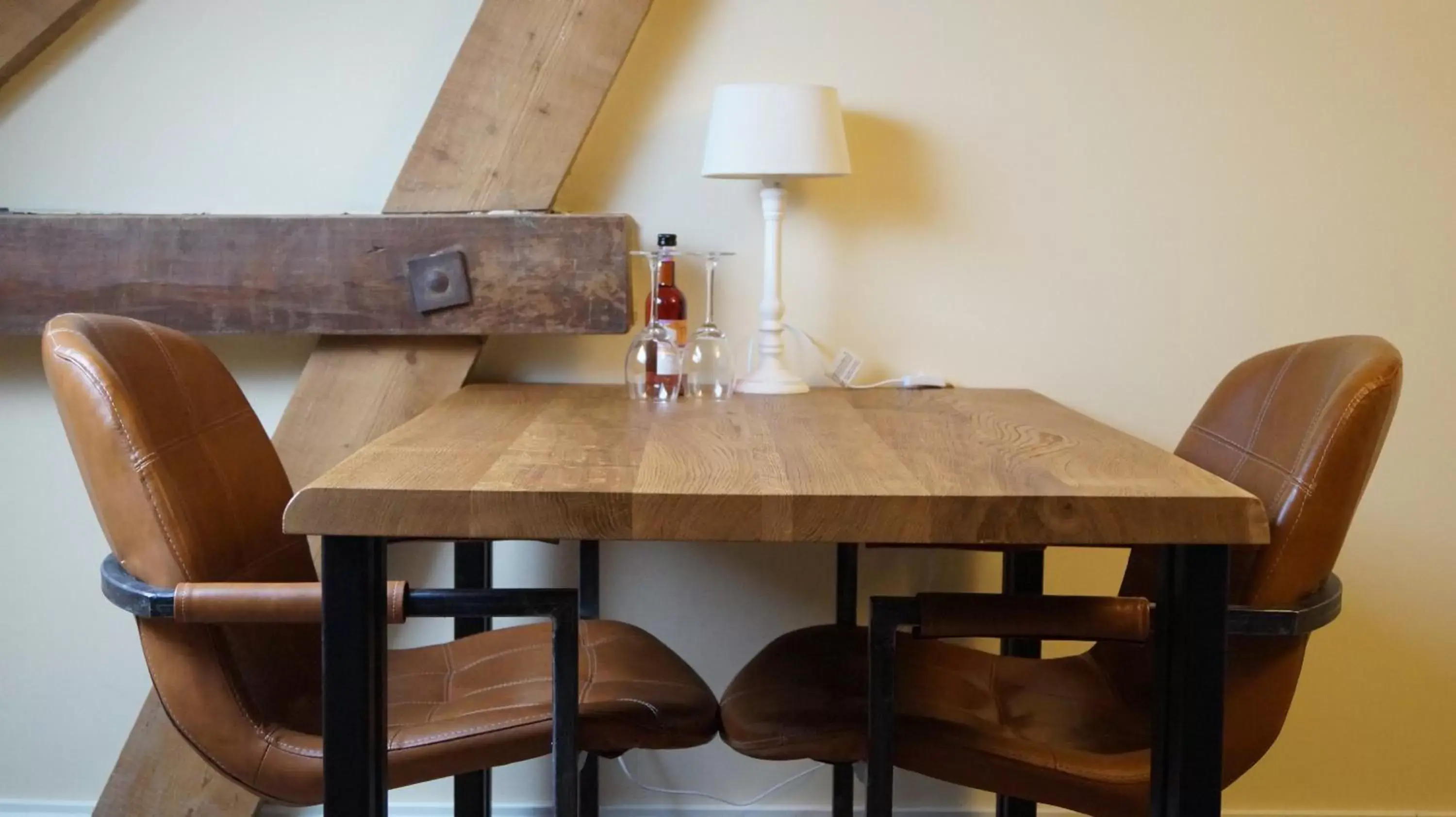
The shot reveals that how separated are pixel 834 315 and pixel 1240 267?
758 mm

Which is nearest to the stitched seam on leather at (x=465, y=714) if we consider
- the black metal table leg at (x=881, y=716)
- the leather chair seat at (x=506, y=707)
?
the leather chair seat at (x=506, y=707)

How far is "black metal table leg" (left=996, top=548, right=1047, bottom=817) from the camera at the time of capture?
179 centimetres

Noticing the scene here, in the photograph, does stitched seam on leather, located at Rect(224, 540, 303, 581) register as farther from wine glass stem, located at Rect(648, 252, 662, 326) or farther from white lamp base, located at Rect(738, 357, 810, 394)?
white lamp base, located at Rect(738, 357, 810, 394)

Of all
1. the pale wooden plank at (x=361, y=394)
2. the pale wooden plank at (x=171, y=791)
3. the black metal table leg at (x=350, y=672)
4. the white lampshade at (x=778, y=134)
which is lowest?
the pale wooden plank at (x=171, y=791)

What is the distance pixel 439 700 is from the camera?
5.10ft

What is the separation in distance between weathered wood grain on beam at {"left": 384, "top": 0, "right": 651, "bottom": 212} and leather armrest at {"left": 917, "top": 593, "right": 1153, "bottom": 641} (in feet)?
3.82

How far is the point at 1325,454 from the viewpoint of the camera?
4.16ft

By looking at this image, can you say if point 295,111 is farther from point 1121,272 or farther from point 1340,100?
point 1340,100

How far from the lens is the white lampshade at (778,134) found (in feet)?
6.31

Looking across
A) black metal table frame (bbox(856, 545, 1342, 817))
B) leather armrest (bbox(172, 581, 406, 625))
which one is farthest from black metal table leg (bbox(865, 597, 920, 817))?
leather armrest (bbox(172, 581, 406, 625))

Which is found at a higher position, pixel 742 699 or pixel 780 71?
pixel 780 71

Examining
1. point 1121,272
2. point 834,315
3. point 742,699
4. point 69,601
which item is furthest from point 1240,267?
point 69,601

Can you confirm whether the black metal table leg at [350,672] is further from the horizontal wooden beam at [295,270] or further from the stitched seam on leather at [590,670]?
the horizontal wooden beam at [295,270]

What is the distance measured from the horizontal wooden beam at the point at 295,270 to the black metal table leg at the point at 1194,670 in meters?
1.07
